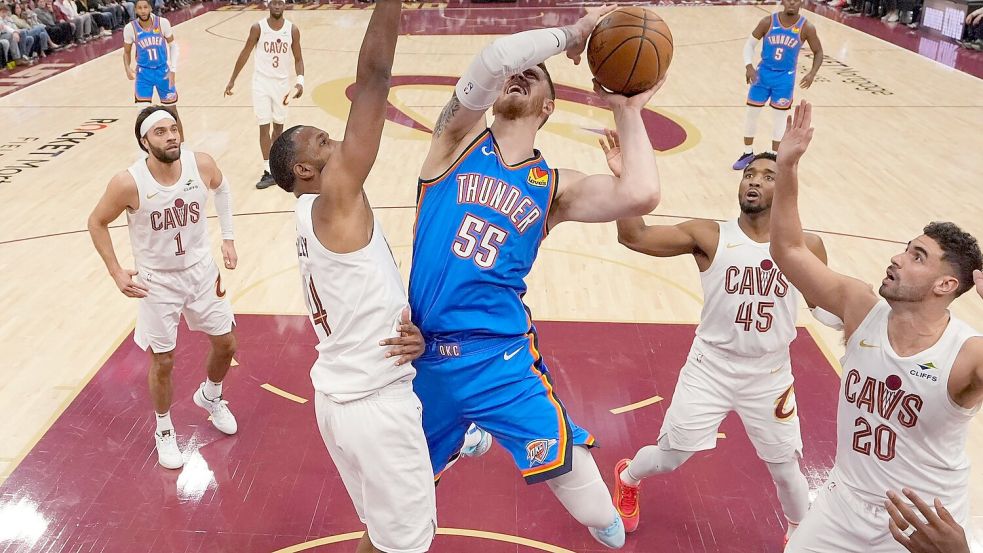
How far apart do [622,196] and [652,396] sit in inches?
110

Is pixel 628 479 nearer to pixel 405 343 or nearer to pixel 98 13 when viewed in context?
pixel 405 343

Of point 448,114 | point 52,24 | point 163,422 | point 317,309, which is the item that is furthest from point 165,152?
point 52,24

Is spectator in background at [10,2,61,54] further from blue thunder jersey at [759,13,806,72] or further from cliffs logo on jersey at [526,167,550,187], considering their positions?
cliffs logo on jersey at [526,167,550,187]

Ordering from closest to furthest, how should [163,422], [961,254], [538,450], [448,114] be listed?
[961,254] → [538,450] → [448,114] → [163,422]

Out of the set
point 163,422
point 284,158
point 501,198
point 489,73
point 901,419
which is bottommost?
point 163,422

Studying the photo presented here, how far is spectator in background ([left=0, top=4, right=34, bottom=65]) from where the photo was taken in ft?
53.5

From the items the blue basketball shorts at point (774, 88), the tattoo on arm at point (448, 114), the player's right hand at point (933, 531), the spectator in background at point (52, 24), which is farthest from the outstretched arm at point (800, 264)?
the spectator in background at point (52, 24)

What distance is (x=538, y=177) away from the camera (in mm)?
3547

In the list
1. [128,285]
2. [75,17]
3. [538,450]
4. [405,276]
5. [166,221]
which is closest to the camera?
[538,450]

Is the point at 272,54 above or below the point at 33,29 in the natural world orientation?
above

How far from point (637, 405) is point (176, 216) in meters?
3.17

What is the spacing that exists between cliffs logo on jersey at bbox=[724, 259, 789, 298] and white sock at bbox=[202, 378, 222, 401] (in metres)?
3.19

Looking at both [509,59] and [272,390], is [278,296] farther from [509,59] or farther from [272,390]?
[509,59]

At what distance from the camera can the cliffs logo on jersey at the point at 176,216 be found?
4.94 metres
